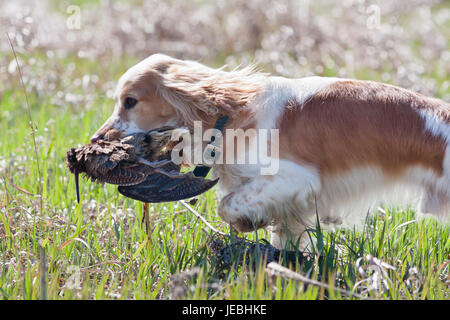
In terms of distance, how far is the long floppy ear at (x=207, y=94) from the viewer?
3.65 meters

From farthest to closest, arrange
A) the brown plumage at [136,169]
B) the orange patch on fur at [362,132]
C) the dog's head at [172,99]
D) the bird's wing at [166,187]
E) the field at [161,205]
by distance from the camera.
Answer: the dog's head at [172,99] < the orange patch on fur at [362,132] < the bird's wing at [166,187] < the brown plumage at [136,169] < the field at [161,205]

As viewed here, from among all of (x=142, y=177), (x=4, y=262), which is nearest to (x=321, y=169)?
(x=142, y=177)

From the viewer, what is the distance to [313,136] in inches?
137

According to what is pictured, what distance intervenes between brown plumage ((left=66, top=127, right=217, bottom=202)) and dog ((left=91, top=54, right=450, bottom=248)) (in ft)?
0.72

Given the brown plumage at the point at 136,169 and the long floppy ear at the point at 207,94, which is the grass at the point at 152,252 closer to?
the brown plumage at the point at 136,169

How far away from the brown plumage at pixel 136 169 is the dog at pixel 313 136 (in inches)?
8.7

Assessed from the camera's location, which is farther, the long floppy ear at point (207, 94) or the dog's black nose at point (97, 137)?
the long floppy ear at point (207, 94)

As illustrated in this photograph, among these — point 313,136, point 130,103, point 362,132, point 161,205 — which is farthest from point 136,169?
point 362,132

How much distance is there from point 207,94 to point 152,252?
3.41 feet

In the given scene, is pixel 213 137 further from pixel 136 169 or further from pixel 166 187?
pixel 136 169

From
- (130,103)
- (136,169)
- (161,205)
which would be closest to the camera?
(136,169)

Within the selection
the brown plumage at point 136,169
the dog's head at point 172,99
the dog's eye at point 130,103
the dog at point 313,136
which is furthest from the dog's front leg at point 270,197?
the dog's eye at point 130,103

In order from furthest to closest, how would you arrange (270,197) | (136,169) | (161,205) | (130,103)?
(161,205) → (130,103) → (270,197) → (136,169)
